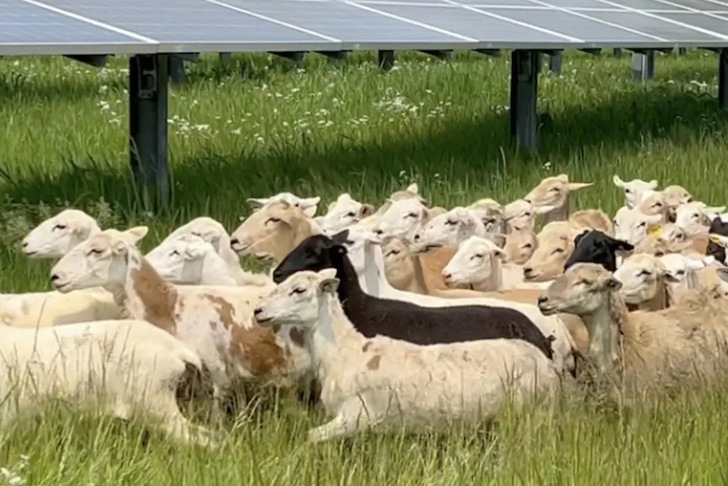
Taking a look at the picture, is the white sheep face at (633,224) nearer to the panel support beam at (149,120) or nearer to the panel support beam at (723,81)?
the panel support beam at (149,120)

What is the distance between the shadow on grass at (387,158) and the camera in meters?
9.24

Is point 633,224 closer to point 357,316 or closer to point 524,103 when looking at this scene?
point 357,316

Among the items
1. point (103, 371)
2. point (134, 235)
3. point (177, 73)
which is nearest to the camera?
point (103, 371)

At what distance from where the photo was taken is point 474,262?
664 cm

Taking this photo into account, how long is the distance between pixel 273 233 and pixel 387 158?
14.3 feet

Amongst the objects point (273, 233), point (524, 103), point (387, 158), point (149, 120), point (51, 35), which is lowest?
point (273, 233)

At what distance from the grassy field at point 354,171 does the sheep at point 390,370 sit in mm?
117

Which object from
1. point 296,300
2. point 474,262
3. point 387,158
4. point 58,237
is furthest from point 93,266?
point 387,158

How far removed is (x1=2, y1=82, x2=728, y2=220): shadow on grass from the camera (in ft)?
30.3

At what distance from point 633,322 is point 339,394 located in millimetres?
1541

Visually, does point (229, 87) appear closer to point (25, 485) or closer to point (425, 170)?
point (425, 170)

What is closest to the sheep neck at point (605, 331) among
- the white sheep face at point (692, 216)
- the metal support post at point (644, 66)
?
the white sheep face at point (692, 216)

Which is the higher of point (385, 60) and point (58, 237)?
point (385, 60)

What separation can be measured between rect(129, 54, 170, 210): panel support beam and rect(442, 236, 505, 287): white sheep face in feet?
8.96
